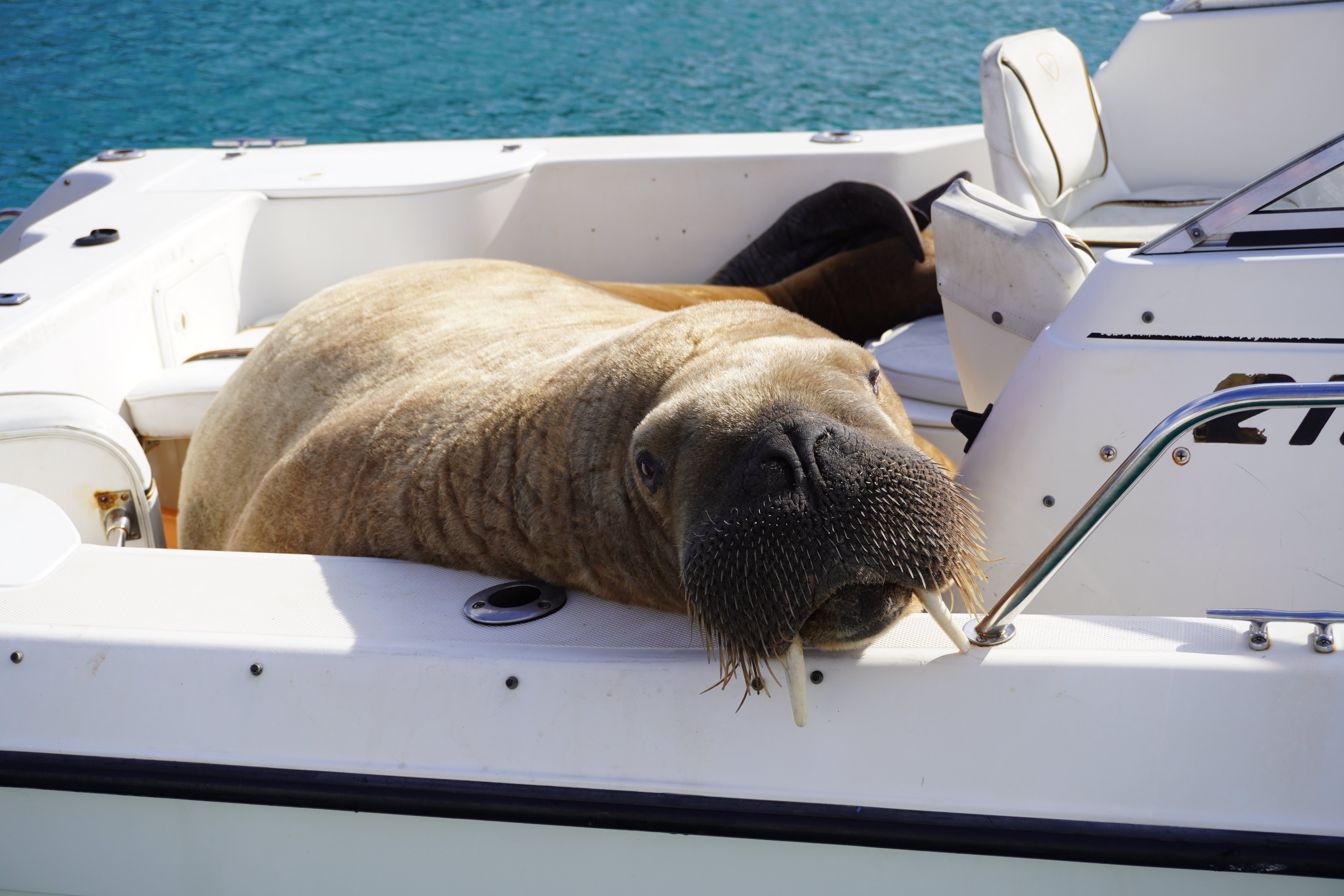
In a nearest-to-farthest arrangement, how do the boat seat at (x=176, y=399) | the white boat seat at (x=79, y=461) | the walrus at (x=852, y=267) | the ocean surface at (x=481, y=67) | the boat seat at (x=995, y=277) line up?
the boat seat at (x=995, y=277)
the white boat seat at (x=79, y=461)
the boat seat at (x=176, y=399)
the walrus at (x=852, y=267)
the ocean surface at (x=481, y=67)

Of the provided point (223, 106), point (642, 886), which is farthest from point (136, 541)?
point (223, 106)

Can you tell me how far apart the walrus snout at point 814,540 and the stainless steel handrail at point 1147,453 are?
86 millimetres

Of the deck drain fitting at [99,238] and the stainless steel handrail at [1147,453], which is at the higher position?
the stainless steel handrail at [1147,453]

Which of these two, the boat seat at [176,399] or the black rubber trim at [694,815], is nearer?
the black rubber trim at [694,815]

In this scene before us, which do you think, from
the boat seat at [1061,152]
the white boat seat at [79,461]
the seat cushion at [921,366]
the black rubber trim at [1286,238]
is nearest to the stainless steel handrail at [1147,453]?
the black rubber trim at [1286,238]

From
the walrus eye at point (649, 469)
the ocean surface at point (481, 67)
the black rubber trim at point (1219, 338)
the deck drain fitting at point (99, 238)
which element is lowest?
the ocean surface at point (481, 67)

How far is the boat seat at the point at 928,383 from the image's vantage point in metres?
2.95

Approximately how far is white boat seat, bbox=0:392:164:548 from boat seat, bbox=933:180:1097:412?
1921mm

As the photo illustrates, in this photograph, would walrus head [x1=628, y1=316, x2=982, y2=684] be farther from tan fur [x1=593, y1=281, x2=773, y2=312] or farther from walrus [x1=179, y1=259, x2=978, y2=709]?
tan fur [x1=593, y1=281, x2=773, y2=312]

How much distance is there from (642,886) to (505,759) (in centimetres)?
26

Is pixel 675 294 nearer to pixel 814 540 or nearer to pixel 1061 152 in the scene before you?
pixel 1061 152

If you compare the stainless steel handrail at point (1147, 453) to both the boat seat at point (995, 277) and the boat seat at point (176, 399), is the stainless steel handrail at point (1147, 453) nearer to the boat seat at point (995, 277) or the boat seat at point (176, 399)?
the boat seat at point (995, 277)

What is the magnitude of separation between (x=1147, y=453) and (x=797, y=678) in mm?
523

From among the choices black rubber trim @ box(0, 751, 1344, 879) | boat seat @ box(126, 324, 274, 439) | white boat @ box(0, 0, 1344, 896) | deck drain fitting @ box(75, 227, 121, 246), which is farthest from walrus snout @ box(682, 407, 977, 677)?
deck drain fitting @ box(75, 227, 121, 246)
